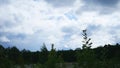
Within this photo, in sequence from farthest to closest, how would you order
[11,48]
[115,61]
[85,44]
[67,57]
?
[67,57] < [11,48] < [115,61] < [85,44]

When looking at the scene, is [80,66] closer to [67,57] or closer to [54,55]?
[54,55]

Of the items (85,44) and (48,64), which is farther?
(85,44)

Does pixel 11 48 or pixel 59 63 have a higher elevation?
pixel 11 48

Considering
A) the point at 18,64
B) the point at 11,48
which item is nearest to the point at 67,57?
the point at 11,48

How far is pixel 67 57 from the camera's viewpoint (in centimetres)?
3812

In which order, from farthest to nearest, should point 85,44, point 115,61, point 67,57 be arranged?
point 67,57 → point 115,61 → point 85,44

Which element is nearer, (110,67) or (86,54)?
(86,54)

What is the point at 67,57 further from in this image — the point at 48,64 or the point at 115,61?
the point at 48,64

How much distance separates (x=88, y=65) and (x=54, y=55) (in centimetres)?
178

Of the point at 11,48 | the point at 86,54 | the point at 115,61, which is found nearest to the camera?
the point at 86,54

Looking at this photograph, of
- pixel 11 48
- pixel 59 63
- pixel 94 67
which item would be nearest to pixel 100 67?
pixel 94 67

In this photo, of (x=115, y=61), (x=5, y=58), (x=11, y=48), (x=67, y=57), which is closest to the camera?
(x=5, y=58)

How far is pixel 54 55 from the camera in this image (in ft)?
48.1

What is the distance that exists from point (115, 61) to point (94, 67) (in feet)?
10.3
